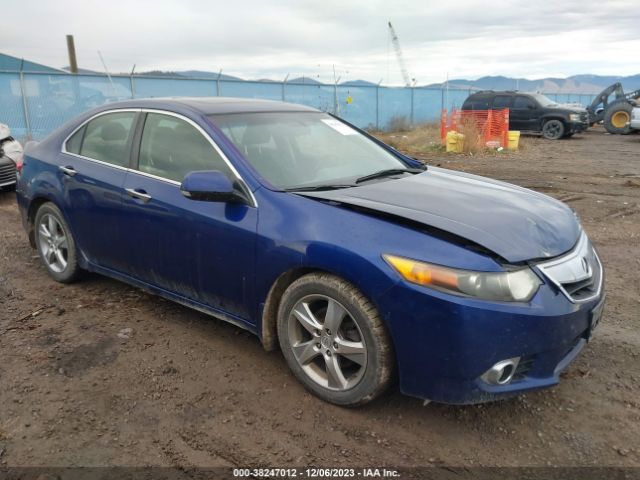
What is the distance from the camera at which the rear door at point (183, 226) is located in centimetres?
319

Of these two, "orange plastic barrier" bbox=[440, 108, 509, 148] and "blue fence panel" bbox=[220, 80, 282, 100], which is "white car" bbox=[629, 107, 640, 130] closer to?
"orange plastic barrier" bbox=[440, 108, 509, 148]

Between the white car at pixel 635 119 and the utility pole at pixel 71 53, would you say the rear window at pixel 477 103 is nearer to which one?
the white car at pixel 635 119

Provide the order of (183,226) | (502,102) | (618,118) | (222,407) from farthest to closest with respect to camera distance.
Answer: (618,118) → (502,102) → (183,226) → (222,407)

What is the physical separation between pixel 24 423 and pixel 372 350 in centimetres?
184

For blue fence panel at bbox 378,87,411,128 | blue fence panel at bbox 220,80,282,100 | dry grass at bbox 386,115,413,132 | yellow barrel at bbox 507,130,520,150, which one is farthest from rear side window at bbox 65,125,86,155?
dry grass at bbox 386,115,413,132

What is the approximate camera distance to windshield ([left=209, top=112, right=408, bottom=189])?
3.37 meters

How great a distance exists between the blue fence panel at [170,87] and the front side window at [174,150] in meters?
14.7

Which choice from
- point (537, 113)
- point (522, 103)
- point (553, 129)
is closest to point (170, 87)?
point (522, 103)

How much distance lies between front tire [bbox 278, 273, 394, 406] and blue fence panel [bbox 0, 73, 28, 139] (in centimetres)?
1536

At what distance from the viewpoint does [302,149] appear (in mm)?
3646

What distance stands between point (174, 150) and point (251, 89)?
17.8 metres

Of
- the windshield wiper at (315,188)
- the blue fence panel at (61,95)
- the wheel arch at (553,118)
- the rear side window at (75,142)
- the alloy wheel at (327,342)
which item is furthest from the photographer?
the wheel arch at (553,118)

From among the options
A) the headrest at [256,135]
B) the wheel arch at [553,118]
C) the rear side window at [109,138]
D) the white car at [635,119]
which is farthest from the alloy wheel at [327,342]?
the white car at [635,119]

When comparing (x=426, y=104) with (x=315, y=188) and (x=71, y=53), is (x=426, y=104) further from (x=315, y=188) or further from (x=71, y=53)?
(x=315, y=188)
